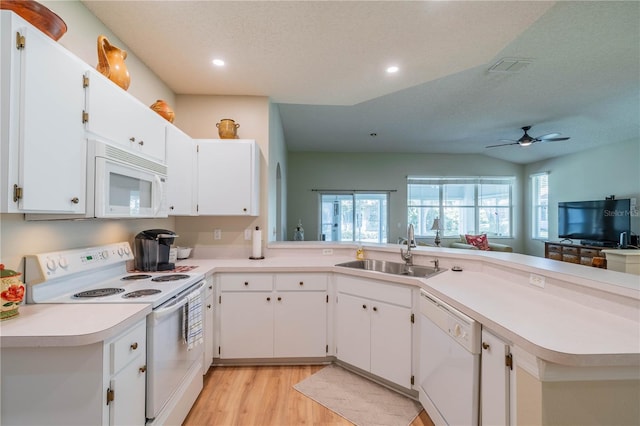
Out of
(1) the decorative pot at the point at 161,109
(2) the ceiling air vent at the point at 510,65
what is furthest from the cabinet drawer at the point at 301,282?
(2) the ceiling air vent at the point at 510,65

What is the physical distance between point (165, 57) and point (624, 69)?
15.9 feet

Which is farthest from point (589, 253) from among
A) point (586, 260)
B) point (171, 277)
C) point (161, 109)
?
point (161, 109)

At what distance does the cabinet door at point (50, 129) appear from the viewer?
1079 millimetres

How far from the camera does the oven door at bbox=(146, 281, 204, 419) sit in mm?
1391

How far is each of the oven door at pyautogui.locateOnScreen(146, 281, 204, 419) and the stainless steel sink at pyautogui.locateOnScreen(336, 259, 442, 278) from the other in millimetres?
1367

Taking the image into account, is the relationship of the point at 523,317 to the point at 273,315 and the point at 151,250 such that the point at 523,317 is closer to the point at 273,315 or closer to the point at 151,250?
the point at 273,315

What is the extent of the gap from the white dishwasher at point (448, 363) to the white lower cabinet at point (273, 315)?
0.93 meters

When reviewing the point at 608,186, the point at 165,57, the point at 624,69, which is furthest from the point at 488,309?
the point at 608,186

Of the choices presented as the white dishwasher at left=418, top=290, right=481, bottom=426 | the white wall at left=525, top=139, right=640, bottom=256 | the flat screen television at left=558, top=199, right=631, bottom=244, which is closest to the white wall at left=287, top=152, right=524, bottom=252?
the white wall at left=525, top=139, right=640, bottom=256

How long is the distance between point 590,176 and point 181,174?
25.3ft

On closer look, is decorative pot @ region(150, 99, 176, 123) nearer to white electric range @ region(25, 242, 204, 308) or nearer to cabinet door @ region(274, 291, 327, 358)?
white electric range @ region(25, 242, 204, 308)

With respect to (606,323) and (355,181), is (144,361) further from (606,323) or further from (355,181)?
(355,181)

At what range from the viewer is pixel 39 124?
1.13 metres

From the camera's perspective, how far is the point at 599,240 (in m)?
5.28
